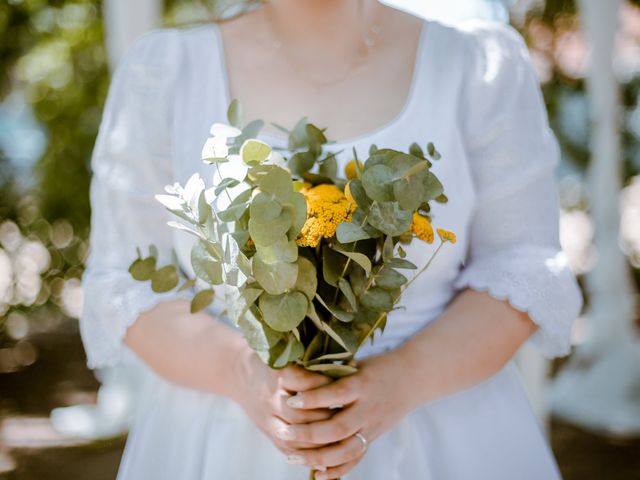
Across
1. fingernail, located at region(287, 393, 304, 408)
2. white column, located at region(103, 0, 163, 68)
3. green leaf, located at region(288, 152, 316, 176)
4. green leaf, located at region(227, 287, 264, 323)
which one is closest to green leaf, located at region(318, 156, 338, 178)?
green leaf, located at region(288, 152, 316, 176)

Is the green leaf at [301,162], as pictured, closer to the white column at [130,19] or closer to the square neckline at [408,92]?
the square neckline at [408,92]

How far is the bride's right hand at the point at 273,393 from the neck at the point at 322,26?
660 mm

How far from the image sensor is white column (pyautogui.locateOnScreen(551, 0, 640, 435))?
4.31 metres

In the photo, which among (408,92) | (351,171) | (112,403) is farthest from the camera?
(112,403)

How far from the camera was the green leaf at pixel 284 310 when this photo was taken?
46.0 inches

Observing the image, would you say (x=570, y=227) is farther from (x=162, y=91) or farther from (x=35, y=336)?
(x=162, y=91)

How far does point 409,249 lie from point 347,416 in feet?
1.21

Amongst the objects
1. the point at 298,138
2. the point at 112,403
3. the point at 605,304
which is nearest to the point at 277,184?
the point at 298,138

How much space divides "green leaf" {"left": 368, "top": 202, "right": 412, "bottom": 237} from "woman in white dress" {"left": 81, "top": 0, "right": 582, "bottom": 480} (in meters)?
0.39

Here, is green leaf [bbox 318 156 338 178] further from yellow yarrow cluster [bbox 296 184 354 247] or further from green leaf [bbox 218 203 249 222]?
green leaf [bbox 218 203 249 222]

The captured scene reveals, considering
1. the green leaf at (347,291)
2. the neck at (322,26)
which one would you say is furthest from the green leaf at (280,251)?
the neck at (322,26)

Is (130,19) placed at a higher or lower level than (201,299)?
lower

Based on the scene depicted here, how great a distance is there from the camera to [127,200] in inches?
62.7

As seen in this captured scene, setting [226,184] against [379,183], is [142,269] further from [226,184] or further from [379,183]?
[379,183]
